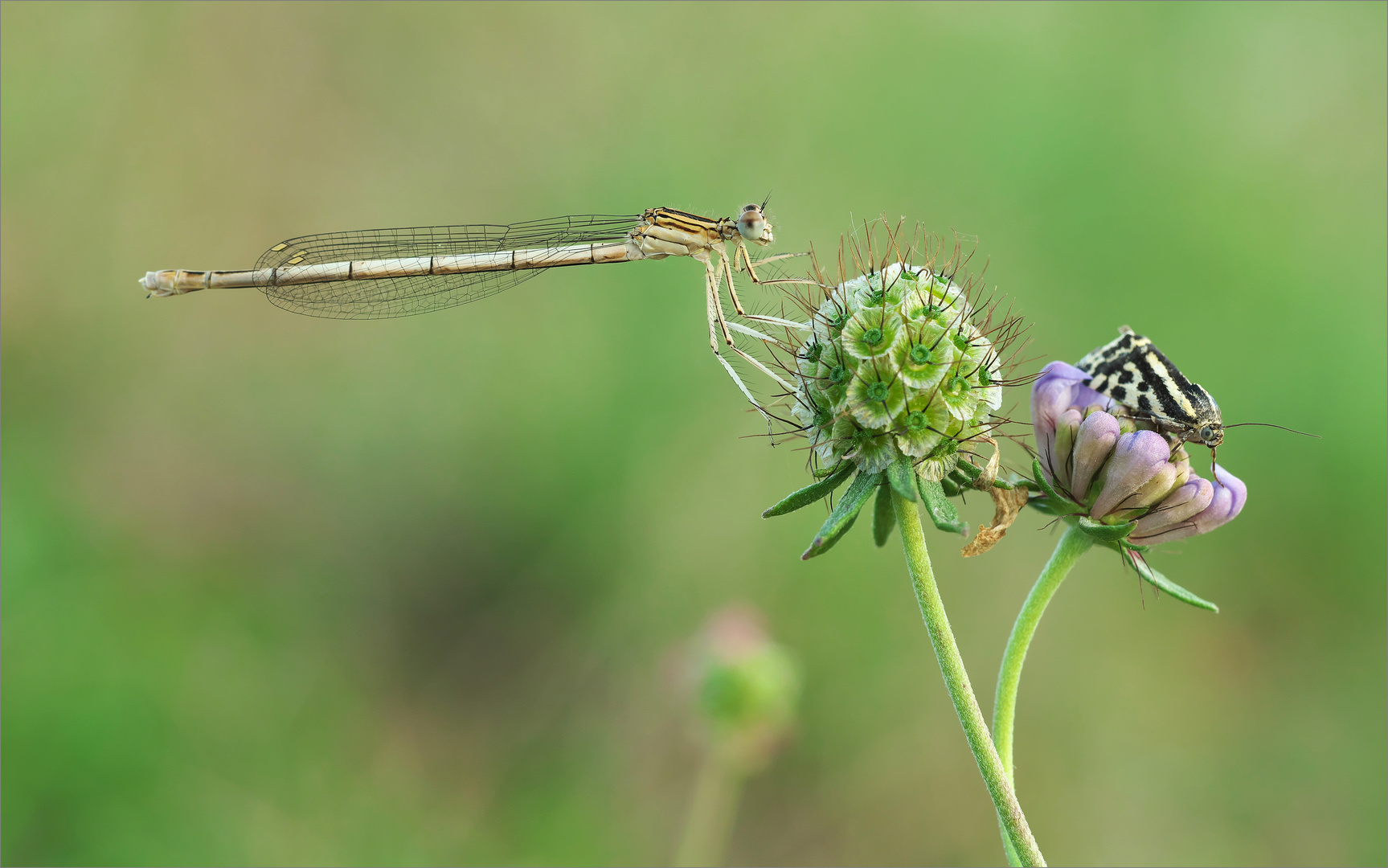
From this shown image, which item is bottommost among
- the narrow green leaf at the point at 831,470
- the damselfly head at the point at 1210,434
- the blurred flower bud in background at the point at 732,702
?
the blurred flower bud in background at the point at 732,702

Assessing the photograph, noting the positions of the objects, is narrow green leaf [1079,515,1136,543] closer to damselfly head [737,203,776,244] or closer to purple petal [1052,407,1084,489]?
purple petal [1052,407,1084,489]

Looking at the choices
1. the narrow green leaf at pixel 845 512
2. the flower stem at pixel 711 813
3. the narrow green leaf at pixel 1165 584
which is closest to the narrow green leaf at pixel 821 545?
the narrow green leaf at pixel 845 512

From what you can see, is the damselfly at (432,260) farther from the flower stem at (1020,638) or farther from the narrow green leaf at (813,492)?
the flower stem at (1020,638)

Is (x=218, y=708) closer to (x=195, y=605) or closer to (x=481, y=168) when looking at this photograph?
(x=195, y=605)

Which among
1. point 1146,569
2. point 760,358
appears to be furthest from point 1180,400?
point 760,358

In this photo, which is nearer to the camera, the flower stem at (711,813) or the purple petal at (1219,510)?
the purple petal at (1219,510)

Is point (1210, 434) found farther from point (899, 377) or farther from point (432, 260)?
point (432, 260)

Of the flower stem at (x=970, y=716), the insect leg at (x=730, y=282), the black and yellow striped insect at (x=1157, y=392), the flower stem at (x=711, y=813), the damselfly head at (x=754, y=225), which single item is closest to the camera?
the flower stem at (x=970, y=716)
